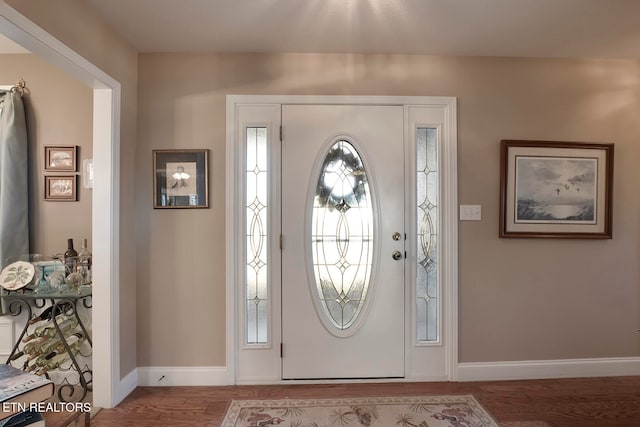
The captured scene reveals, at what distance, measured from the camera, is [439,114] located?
8.13ft

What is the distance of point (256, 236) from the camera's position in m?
2.44

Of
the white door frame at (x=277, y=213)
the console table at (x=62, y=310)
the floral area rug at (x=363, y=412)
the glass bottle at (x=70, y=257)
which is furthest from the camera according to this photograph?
the white door frame at (x=277, y=213)

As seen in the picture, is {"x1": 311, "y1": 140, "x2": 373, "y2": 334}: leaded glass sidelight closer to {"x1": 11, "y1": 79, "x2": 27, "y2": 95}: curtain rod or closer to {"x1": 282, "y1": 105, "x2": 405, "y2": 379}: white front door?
{"x1": 282, "y1": 105, "x2": 405, "y2": 379}: white front door

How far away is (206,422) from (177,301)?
0.84 m

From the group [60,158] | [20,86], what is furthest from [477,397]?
[20,86]

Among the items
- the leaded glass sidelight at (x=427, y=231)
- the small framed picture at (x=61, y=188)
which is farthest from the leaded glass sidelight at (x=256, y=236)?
the small framed picture at (x=61, y=188)

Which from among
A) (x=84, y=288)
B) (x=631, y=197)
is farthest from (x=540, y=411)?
(x=84, y=288)

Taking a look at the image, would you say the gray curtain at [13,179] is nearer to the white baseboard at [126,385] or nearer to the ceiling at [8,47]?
the ceiling at [8,47]

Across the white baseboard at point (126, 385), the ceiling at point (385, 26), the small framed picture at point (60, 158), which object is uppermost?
the ceiling at point (385, 26)

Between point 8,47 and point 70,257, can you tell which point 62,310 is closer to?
point 70,257

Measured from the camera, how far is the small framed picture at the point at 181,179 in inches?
95.3

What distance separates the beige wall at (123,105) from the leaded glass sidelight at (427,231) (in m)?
2.12

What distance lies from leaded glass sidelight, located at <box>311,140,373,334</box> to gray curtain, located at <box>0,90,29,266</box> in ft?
7.00

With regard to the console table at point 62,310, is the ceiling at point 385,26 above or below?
above
